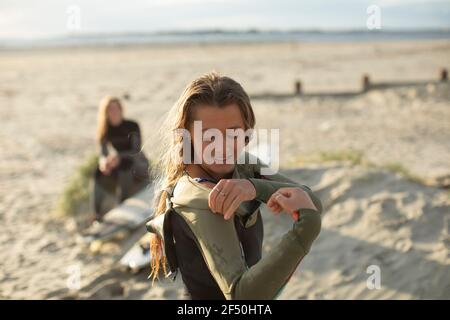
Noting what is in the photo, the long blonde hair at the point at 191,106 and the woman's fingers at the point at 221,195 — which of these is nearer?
the woman's fingers at the point at 221,195

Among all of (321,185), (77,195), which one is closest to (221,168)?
(321,185)

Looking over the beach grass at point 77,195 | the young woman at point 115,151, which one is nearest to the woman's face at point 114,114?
the young woman at point 115,151

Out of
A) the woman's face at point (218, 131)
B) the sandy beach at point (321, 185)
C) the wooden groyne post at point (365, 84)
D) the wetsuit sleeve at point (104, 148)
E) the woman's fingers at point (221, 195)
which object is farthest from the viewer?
the wooden groyne post at point (365, 84)

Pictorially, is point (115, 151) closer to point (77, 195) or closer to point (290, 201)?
point (77, 195)

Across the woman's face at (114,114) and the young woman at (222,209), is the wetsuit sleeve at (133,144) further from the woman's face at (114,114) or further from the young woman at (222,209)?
the young woman at (222,209)

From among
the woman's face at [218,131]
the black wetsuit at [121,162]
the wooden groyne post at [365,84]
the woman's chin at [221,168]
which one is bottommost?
the black wetsuit at [121,162]

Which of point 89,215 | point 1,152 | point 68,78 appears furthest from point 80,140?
point 68,78

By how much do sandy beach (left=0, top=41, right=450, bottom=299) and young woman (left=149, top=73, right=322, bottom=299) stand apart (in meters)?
0.21

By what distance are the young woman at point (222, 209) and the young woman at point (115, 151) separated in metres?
4.08

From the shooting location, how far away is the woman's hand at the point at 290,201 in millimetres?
1339

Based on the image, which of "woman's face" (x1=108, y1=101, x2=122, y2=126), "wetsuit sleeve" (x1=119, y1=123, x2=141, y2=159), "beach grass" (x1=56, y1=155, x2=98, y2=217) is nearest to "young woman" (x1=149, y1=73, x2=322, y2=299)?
"wetsuit sleeve" (x1=119, y1=123, x2=141, y2=159)

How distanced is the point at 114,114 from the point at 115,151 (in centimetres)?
48

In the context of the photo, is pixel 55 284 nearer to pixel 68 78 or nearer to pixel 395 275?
pixel 395 275

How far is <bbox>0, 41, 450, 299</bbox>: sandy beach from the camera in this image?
158 inches
